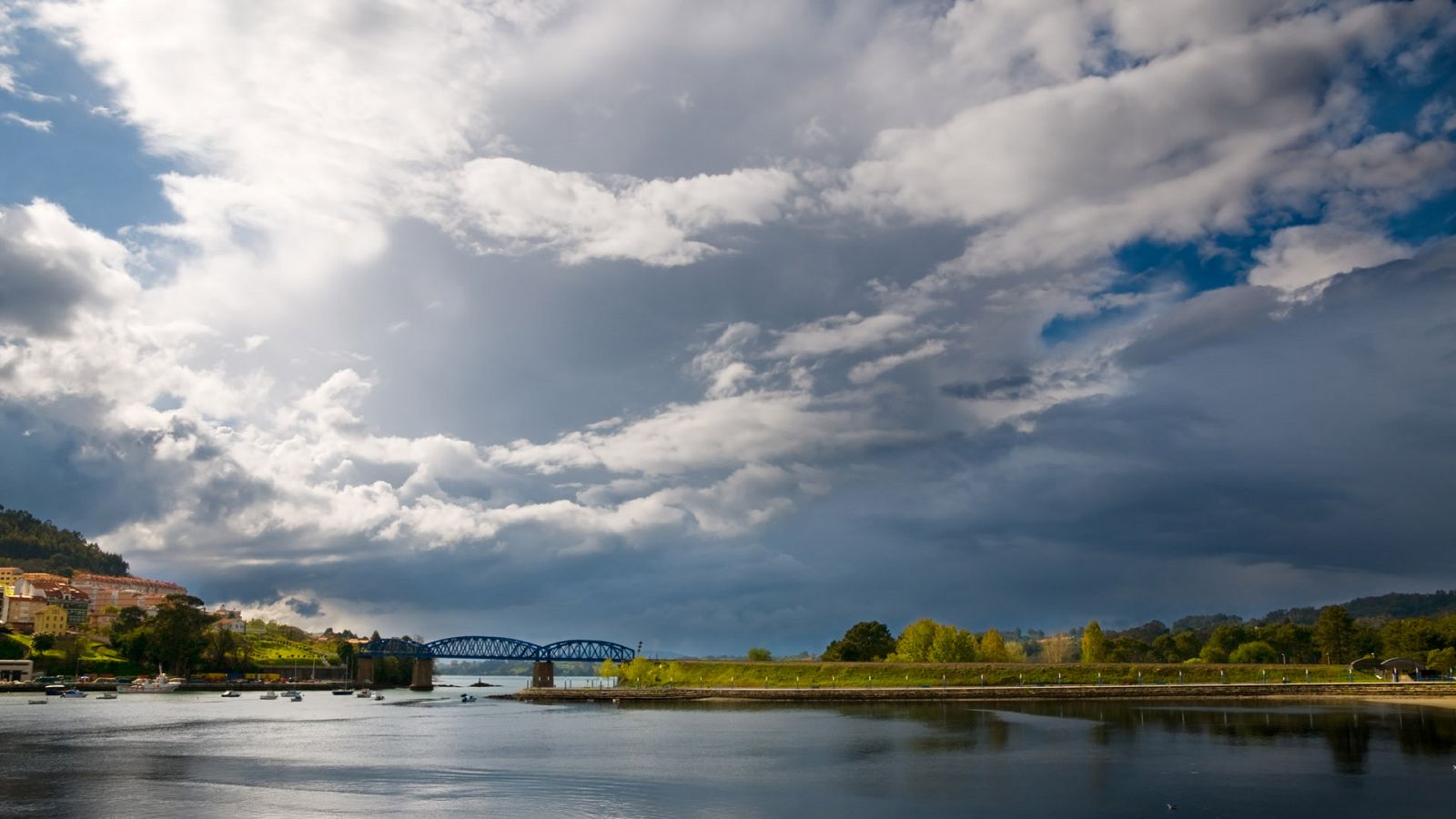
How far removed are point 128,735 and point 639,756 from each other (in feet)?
181

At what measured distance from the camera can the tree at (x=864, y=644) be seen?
183m

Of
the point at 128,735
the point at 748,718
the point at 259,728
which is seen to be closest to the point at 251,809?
the point at 128,735

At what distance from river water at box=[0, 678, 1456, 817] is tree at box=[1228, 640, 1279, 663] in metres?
52.6

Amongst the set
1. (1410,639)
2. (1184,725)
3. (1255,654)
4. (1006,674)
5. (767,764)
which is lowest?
(1006,674)

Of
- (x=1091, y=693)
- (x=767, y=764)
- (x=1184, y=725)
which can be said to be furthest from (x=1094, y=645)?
(x=767, y=764)

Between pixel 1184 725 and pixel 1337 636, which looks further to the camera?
pixel 1337 636

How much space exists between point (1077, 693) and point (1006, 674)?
17194 mm

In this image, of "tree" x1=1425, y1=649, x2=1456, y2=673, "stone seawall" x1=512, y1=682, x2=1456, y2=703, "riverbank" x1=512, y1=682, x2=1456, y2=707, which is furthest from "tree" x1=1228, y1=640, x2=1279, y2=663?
"stone seawall" x1=512, y1=682, x2=1456, y2=703

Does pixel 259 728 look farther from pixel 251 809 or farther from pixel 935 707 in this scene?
pixel 935 707

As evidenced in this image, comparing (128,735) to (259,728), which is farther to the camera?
(259,728)

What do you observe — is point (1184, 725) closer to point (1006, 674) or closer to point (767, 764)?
point (767, 764)

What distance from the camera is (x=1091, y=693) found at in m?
139

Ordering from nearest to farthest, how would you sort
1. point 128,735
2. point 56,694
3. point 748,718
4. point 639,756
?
1. point 639,756
2. point 128,735
3. point 748,718
4. point 56,694

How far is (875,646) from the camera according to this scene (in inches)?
7279
